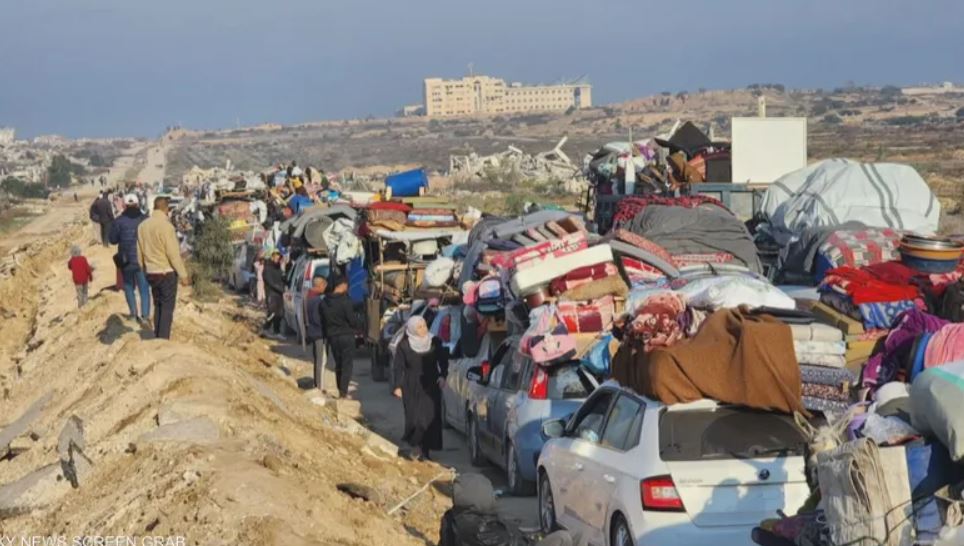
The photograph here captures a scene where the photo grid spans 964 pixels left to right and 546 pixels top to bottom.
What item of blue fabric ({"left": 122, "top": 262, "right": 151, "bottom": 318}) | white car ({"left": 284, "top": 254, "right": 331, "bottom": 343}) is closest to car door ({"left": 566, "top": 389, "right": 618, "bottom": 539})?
blue fabric ({"left": 122, "top": 262, "right": 151, "bottom": 318})

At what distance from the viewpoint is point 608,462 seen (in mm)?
9555

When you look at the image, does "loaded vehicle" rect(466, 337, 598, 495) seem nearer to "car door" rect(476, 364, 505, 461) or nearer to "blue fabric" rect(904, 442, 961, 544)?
"car door" rect(476, 364, 505, 461)

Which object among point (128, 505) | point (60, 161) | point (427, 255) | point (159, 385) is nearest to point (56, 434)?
point (159, 385)

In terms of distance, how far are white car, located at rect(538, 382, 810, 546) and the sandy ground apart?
205 cm

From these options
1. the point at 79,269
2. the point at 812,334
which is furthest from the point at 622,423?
the point at 79,269

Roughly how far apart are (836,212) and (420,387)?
675cm

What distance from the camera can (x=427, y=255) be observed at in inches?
981

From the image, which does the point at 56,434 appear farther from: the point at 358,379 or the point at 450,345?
the point at 358,379

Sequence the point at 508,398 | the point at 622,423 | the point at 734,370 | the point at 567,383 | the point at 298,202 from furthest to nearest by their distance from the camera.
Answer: the point at 298,202, the point at 508,398, the point at 567,383, the point at 622,423, the point at 734,370

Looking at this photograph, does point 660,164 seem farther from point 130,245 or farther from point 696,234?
point 130,245

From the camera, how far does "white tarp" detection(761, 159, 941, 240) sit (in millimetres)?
20016

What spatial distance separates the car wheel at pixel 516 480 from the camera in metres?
13.5

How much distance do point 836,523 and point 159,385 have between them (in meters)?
10.8

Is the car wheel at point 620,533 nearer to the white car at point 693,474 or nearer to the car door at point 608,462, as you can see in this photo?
the white car at point 693,474
